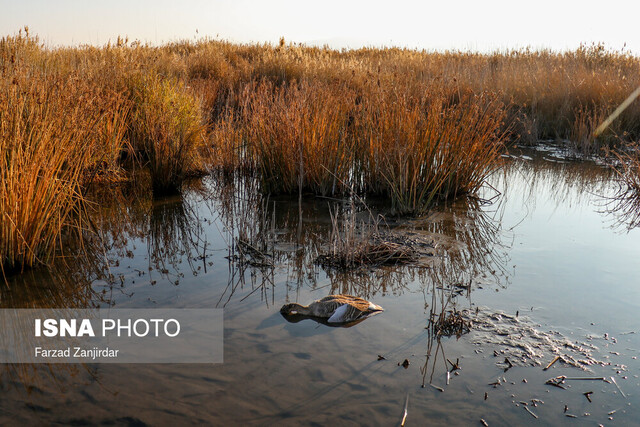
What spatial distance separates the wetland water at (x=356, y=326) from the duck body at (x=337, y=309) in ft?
0.24

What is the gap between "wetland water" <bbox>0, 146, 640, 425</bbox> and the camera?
2.28 m

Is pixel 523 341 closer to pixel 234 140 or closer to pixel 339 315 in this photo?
pixel 339 315

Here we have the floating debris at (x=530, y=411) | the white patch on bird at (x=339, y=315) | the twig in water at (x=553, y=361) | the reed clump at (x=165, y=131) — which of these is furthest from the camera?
the reed clump at (x=165, y=131)

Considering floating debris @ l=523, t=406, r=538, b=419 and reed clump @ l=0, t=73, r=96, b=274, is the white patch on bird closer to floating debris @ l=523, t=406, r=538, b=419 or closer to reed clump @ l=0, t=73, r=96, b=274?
floating debris @ l=523, t=406, r=538, b=419

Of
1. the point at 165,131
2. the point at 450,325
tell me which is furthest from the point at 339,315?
the point at 165,131

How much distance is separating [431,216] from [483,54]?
14.8 meters

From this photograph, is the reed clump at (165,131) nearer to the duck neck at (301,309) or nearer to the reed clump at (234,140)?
the reed clump at (234,140)

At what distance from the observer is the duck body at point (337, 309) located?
3049mm

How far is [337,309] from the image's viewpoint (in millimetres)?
3059

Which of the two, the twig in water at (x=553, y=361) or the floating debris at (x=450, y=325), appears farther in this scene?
the floating debris at (x=450, y=325)

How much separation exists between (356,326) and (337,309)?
0.47 ft

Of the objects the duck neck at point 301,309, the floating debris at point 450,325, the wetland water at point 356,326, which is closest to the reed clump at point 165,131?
the wetland water at point 356,326

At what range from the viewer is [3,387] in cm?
237

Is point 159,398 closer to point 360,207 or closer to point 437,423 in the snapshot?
point 437,423
